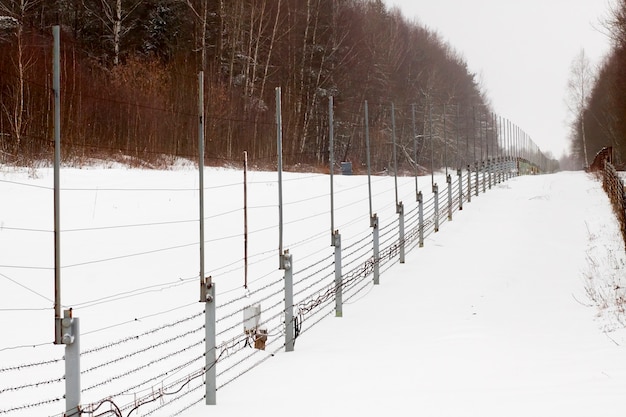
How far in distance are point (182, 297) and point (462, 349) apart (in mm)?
5220

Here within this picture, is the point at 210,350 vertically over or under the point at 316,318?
over

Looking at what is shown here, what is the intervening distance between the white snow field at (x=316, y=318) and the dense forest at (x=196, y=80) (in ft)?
8.86

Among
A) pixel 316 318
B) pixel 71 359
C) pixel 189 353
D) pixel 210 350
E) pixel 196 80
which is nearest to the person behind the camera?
pixel 71 359

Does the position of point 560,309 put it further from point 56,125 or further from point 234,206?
point 234,206

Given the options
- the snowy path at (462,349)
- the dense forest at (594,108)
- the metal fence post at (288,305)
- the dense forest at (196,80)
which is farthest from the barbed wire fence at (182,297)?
the dense forest at (594,108)

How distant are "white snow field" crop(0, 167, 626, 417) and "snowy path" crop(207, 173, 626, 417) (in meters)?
0.03

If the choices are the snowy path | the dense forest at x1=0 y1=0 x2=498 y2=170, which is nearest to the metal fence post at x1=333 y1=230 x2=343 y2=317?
the snowy path

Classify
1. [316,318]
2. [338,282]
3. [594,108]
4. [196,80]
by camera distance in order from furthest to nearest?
[594,108] < [196,80] < [316,318] < [338,282]

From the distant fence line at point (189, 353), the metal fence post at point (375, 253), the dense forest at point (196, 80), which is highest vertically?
the dense forest at point (196, 80)

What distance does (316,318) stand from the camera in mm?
9922

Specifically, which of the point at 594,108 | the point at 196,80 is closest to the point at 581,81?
the point at 594,108

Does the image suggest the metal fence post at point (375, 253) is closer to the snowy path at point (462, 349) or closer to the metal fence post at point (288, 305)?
the snowy path at point (462, 349)

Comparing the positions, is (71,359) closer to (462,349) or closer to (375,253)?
(462,349)

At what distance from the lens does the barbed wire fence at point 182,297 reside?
6.86m
